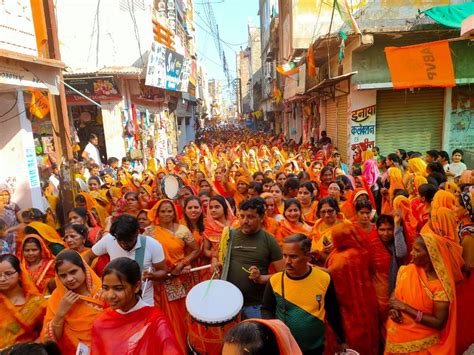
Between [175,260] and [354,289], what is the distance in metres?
1.75

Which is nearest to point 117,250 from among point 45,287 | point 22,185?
point 45,287

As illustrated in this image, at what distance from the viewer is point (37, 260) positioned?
3268 mm

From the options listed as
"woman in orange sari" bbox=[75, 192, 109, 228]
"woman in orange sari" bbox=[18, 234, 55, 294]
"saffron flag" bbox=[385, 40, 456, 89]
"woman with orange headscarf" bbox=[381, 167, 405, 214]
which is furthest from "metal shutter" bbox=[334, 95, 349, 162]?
"woman in orange sari" bbox=[18, 234, 55, 294]

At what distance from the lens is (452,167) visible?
23.4 ft

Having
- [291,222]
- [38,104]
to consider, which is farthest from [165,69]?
[291,222]

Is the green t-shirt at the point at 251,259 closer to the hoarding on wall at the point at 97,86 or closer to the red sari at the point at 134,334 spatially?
the red sari at the point at 134,334

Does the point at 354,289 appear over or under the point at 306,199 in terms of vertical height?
under

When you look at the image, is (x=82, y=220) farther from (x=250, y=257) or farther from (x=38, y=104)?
(x=38, y=104)

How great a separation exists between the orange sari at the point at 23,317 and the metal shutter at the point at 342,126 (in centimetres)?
1047

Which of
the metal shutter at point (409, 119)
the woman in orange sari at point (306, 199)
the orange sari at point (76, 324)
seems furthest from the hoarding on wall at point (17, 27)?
Answer: the metal shutter at point (409, 119)

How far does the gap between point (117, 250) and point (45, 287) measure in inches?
25.7

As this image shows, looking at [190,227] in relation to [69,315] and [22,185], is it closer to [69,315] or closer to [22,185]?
[69,315]

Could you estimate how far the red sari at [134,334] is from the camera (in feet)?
6.27

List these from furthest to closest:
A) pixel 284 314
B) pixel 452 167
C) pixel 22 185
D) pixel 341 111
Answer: pixel 341 111
pixel 22 185
pixel 452 167
pixel 284 314
